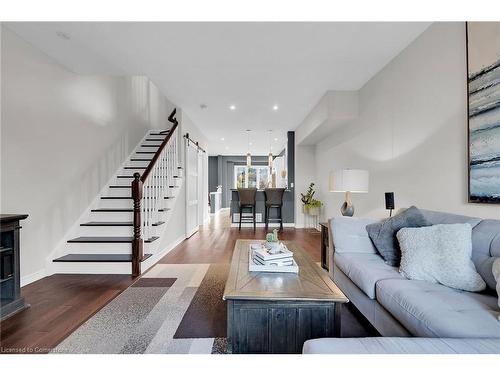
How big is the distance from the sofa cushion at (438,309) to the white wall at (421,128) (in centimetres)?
80

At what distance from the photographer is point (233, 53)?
2857 mm

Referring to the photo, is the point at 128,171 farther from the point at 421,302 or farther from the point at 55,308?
the point at 421,302

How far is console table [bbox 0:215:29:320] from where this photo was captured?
201 centimetres

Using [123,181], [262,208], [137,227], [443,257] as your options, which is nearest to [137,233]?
[137,227]

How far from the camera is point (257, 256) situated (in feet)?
6.15

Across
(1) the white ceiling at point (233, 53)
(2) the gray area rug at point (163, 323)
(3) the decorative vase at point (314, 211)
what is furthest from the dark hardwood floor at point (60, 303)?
(1) the white ceiling at point (233, 53)

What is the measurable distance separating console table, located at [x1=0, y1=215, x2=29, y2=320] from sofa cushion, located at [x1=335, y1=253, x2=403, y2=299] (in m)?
2.72

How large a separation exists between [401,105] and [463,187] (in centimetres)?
123

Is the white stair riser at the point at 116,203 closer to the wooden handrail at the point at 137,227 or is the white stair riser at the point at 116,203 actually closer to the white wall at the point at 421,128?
the wooden handrail at the point at 137,227

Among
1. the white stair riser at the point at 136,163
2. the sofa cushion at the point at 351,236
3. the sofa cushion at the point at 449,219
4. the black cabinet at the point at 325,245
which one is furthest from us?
the white stair riser at the point at 136,163

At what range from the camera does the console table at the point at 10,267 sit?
201 cm

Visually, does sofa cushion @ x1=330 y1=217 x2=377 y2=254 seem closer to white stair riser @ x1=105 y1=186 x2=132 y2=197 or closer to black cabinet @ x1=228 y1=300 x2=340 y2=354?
black cabinet @ x1=228 y1=300 x2=340 y2=354

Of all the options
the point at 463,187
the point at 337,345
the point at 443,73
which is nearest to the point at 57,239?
the point at 337,345
